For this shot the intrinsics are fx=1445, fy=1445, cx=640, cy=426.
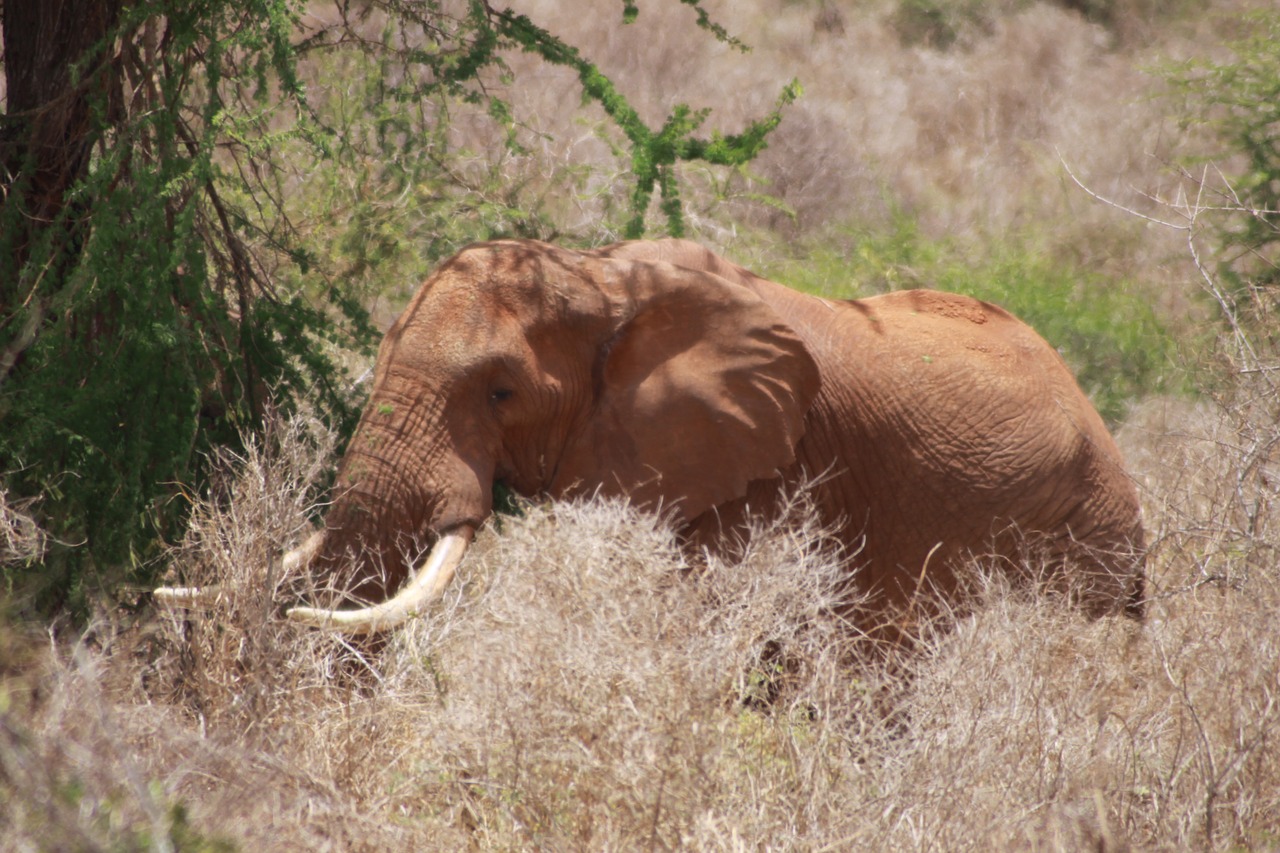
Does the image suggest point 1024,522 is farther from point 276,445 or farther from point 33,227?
point 33,227

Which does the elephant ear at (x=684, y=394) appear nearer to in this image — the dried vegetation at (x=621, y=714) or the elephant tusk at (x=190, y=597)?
the dried vegetation at (x=621, y=714)

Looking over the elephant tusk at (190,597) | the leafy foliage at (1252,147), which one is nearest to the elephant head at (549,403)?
the elephant tusk at (190,597)

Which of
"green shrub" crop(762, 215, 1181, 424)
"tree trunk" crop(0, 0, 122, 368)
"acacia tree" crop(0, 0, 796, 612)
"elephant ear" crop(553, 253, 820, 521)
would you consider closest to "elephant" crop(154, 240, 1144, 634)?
"elephant ear" crop(553, 253, 820, 521)

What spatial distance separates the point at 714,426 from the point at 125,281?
2.18 meters

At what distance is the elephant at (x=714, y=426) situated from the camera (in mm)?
4891

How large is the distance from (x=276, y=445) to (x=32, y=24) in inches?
75.5

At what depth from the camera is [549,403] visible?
5121 mm

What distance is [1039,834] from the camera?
3641 millimetres

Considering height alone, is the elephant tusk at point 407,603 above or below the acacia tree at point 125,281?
below

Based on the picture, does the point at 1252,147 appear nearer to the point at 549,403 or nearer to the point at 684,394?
the point at 684,394

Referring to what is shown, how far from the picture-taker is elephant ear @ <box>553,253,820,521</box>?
17.1 feet

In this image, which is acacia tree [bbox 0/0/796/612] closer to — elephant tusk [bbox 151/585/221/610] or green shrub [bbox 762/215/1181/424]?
elephant tusk [bbox 151/585/221/610]

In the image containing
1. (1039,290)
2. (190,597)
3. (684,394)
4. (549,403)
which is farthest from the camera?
(1039,290)

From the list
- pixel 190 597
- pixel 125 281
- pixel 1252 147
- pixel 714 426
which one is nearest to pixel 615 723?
pixel 190 597
